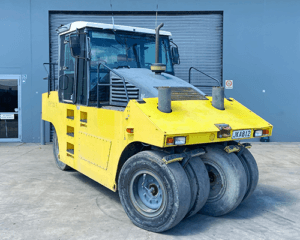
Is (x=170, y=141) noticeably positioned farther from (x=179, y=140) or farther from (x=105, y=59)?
(x=105, y=59)

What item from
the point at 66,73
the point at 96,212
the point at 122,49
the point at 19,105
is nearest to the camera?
the point at 96,212

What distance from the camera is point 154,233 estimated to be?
4230 millimetres

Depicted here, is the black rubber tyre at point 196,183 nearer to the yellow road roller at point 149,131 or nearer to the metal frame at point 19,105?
the yellow road roller at point 149,131

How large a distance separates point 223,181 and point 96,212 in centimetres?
192

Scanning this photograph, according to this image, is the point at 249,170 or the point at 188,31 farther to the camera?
the point at 188,31

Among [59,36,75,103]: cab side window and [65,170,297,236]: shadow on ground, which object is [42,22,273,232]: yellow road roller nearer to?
[59,36,75,103]: cab side window

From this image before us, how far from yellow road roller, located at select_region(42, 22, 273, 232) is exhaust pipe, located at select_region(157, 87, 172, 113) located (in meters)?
0.01

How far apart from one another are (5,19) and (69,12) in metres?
2.19

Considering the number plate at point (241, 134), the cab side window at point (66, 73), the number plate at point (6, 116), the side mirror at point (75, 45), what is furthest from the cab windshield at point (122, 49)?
the number plate at point (6, 116)

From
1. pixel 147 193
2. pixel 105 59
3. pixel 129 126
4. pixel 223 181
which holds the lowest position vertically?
pixel 147 193

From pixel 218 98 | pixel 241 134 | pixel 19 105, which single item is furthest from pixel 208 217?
pixel 19 105

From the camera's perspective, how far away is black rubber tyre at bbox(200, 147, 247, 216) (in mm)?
4598

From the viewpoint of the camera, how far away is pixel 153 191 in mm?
4398

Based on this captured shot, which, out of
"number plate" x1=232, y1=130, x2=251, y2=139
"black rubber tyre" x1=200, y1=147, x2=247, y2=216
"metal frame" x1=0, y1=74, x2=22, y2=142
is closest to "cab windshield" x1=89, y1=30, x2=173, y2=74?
"black rubber tyre" x1=200, y1=147, x2=247, y2=216
